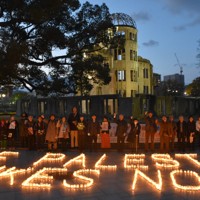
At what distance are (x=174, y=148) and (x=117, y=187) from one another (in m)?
8.11

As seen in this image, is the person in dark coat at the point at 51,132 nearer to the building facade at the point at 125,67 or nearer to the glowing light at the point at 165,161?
the glowing light at the point at 165,161

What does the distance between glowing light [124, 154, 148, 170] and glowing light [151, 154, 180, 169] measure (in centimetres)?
52

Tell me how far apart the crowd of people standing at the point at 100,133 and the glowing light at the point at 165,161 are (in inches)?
52.4

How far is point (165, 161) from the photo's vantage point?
44.9 feet

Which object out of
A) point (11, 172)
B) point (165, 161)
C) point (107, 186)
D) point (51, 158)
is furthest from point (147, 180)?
point (51, 158)

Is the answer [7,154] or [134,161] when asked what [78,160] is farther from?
[7,154]

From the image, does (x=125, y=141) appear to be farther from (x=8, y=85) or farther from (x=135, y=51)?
(x=135, y=51)

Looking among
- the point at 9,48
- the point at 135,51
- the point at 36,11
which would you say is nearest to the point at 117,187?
the point at 9,48

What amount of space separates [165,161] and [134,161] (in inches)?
45.7

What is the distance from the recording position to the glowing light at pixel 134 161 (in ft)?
41.3

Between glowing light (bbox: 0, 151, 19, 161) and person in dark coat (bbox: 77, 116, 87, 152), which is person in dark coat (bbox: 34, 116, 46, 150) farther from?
person in dark coat (bbox: 77, 116, 87, 152)

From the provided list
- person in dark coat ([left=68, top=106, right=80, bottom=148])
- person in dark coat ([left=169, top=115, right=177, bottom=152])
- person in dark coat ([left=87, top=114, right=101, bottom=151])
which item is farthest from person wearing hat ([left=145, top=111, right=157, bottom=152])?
person in dark coat ([left=68, top=106, right=80, bottom=148])

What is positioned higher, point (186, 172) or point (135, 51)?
point (135, 51)

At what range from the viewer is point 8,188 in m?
9.59
